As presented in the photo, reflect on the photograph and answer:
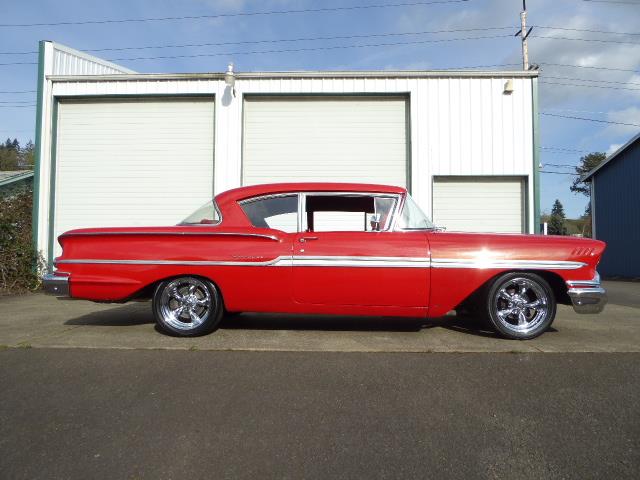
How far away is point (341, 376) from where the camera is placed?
2.84 metres

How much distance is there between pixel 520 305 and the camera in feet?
12.6

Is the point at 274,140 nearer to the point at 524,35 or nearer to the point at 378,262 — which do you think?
the point at 378,262

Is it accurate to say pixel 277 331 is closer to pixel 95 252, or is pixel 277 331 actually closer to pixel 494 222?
pixel 95 252

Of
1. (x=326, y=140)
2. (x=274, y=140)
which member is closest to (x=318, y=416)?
(x=326, y=140)

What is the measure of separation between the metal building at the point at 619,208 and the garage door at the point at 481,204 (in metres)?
11.6

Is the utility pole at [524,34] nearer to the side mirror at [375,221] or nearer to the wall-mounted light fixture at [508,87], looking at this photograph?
the wall-mounted light fixture at [508,87]

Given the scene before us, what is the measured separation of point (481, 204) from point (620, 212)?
519 inches

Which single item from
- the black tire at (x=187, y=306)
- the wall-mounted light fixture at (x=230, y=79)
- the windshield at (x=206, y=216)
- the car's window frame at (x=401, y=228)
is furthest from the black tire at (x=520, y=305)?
the wall-mounted light fixture at (x=230, y=79)

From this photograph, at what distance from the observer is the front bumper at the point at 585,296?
12.2 ft

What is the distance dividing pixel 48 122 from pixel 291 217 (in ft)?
25.3

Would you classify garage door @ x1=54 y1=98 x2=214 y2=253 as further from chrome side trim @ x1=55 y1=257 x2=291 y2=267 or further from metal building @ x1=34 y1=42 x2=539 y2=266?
chrome side trim @ x1=55 y1=257 x2=291 y2=267

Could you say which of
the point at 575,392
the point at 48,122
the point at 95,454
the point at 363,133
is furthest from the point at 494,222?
the point at 48,122

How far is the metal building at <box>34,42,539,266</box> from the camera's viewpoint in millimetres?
8469

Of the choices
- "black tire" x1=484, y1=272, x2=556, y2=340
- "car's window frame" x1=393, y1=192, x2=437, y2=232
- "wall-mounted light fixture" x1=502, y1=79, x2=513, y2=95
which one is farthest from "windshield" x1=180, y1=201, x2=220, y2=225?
"wall-mounted light fixture" x1=502, y1=79, x2=513, y2=95
